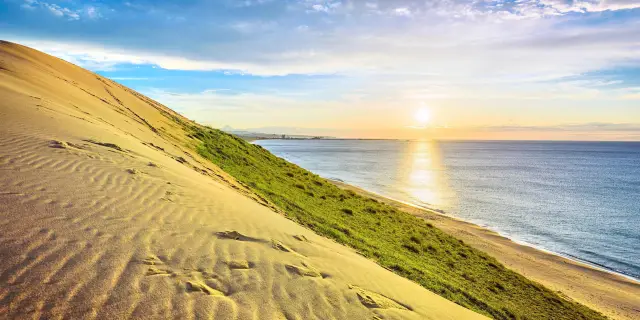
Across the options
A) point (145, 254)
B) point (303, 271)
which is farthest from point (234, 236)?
point (145, 254)

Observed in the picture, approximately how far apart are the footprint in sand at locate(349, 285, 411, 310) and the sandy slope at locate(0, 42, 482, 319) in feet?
0.11

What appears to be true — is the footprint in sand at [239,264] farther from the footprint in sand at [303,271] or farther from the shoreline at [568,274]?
the shoreline at [568,274]

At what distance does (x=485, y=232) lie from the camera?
1179 inches

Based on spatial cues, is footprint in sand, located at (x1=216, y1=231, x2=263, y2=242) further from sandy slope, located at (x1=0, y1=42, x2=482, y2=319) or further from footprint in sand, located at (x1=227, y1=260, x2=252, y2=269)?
footprint in sand, located at (x1=227, y1=260, x2=252, y2=269)

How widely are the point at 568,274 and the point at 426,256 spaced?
1152 centimetres

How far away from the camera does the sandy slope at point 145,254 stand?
4.24 meters

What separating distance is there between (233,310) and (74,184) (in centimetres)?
513

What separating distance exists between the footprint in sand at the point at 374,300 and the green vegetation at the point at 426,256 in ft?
18.4

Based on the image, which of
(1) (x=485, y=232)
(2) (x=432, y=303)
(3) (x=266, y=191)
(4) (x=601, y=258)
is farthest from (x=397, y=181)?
(2) (x=432, y=303)

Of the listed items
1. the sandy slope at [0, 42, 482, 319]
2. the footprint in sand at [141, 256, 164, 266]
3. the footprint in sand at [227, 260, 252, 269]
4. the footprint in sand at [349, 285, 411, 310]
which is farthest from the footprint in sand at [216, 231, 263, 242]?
the footprint in sand at [349, 285, 411, 310]

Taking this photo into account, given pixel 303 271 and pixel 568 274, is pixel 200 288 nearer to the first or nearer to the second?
pixel 303 271

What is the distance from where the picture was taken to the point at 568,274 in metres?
21.6

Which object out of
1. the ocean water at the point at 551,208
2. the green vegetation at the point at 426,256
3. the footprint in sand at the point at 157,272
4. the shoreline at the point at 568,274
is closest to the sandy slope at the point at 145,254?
the footprint in sand at the point at 157,272

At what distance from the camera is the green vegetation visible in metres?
12.7
